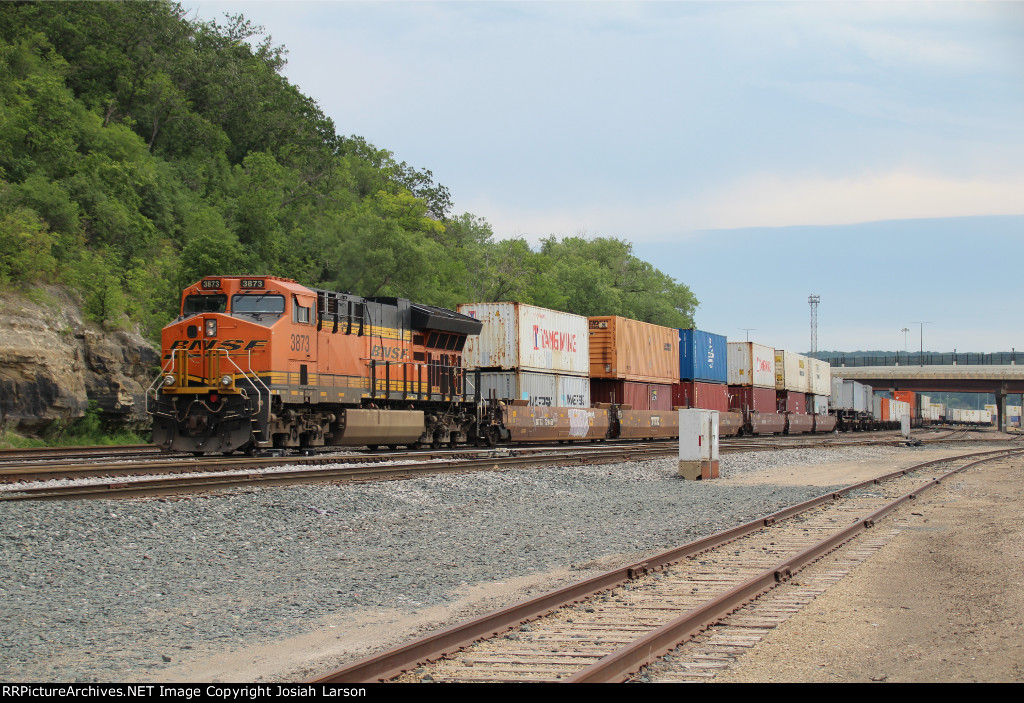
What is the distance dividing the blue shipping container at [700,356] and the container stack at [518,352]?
31.3ft

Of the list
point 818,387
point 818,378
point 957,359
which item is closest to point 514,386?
point 818,387

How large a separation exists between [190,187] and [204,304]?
122 feet

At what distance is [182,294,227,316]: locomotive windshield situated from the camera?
18.5 meters

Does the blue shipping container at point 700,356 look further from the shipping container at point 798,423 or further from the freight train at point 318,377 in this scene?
the freight train at point 318,377

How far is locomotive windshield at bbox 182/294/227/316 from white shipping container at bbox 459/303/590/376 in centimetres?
990

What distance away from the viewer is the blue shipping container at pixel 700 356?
3753 cm

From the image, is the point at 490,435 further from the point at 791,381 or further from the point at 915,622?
the point at 791,381

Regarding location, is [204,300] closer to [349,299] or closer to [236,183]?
[349,299]

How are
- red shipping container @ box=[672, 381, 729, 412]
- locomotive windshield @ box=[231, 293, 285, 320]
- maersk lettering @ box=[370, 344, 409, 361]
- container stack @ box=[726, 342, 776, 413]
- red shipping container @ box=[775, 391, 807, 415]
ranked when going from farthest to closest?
red shipping container @ box=[775, 391, 807, 415] < container stack @ box=[726, 342, 776, 413] < red shipping container @ box=[672, 381, 729, 412] < maersk lettering @ box=[370, 344, 409, 361] < locomotive windshield @ box=[231, 293, 285, 320]

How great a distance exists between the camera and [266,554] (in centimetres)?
916

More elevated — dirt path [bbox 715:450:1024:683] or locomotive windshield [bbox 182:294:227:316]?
locomotive windshield [bbox 182:294:227:316]

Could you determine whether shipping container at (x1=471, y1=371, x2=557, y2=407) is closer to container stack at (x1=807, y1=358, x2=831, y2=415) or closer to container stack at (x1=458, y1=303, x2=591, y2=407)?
container stack at (x1=458, y1=303, x2=591, y2=407)

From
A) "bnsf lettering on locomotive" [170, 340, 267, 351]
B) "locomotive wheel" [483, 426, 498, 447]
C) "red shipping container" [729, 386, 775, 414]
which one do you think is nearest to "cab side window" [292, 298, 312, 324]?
"bnsf lettering on locomotive" [170, 340, 267, 351]

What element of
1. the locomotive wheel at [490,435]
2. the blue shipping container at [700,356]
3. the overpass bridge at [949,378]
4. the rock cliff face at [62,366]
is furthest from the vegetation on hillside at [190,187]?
the overpass bridge at [949,378]
